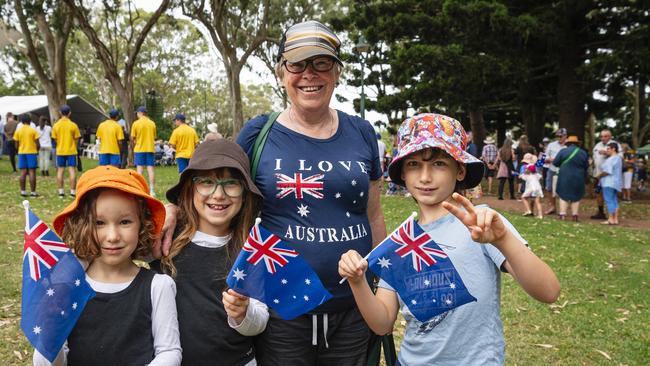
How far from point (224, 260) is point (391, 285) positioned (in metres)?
0.74

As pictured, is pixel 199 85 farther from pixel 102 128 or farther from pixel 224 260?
pixel 224 260

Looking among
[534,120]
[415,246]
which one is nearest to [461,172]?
[415,246]

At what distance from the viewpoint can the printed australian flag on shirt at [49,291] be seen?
1.70m

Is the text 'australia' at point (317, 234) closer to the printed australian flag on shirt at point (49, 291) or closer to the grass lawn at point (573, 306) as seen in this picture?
the printed australian flag on shirt at point (49, 291)

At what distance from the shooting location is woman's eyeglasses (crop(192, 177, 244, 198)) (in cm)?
213

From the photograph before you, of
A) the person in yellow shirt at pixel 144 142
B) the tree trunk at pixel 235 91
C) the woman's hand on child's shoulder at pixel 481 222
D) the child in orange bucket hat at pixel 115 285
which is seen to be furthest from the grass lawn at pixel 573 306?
the tree trunk at pixel 235 91

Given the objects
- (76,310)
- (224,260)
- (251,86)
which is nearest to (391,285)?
(224,260)

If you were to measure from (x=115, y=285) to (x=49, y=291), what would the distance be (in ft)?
0.80

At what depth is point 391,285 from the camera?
5.97 ft

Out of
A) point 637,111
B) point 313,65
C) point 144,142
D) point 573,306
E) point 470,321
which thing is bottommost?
point 573,306

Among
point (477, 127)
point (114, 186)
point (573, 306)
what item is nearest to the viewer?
point (114, 186)

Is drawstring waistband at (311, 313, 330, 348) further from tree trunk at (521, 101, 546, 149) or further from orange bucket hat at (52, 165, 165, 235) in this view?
tree trunk at (521, 101, 546, 149)

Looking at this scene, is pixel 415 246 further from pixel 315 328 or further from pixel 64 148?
pixel 64 148

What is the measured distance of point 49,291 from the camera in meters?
1.73
